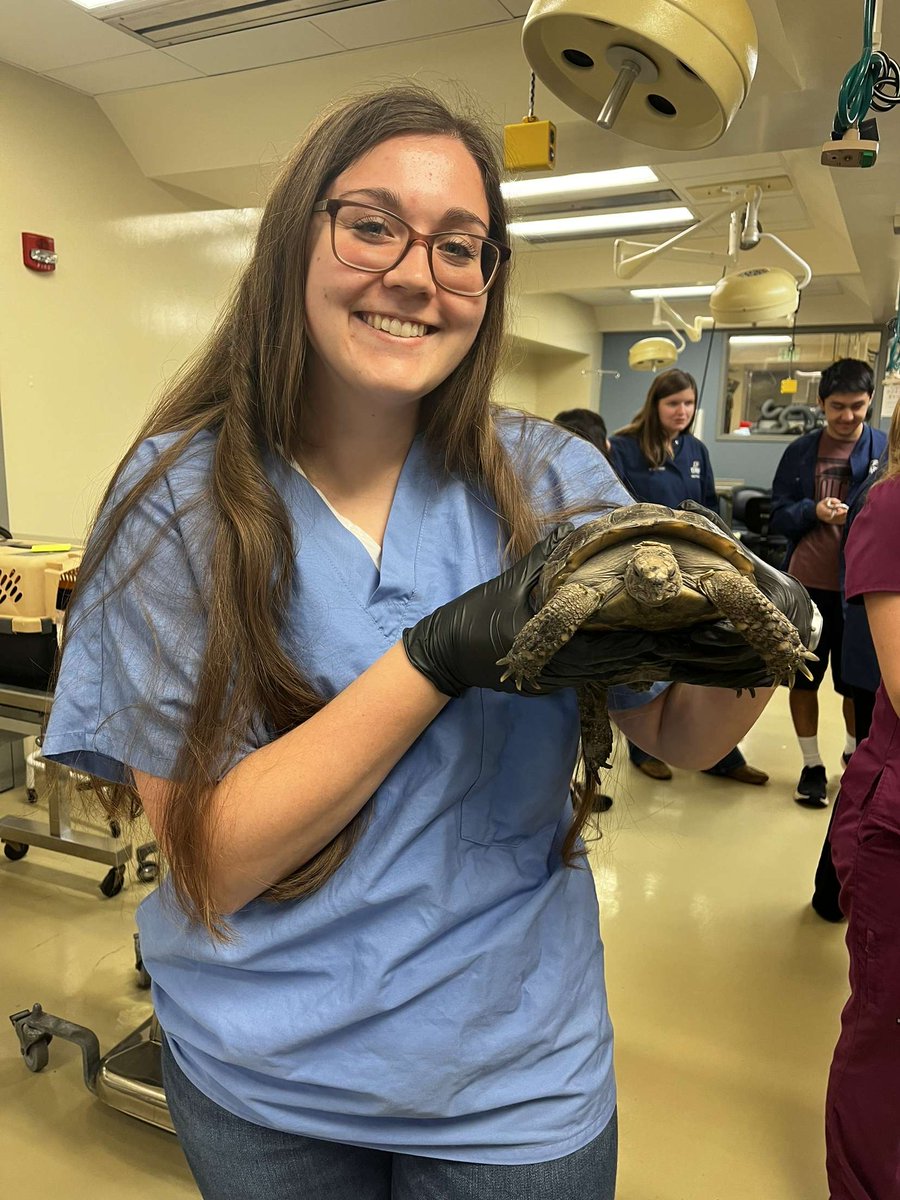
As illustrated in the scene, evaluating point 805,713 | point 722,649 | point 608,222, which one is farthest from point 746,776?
point 608,222

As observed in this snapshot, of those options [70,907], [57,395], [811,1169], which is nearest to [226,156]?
[57,395]

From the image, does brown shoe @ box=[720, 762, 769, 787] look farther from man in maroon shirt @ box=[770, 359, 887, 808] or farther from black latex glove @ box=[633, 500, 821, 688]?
black latex glove @ box=[633, 500, 821, 688]

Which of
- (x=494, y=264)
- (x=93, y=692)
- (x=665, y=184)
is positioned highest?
(x=665, y=184)

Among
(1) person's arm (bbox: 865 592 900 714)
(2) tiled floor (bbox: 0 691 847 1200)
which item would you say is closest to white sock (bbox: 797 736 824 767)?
(2) tiled floor (bbox: 0 691 847 1200)

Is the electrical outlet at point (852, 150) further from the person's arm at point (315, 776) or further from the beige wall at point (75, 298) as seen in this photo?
the beige wall at point (75, 298)

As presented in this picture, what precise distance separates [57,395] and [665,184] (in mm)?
3428

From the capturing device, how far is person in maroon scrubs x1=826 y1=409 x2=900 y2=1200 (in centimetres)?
121

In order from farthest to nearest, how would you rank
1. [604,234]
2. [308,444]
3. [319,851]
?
1. [604,234]
2. [308,444]
3. [319,851]

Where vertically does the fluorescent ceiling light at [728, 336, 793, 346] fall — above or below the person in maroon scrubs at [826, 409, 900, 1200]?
above

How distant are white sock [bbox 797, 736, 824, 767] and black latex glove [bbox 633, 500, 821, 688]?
9.13ft

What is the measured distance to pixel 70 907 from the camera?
248cm

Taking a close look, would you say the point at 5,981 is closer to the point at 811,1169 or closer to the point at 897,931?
the point at 811,1169

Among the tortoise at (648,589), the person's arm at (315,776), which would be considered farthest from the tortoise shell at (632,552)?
the person's arm at (315,776)

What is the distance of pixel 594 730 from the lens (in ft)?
2.61
